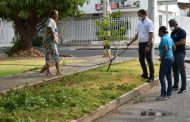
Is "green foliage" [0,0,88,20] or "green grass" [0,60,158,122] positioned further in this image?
"green foliage" [0,0,88,20]

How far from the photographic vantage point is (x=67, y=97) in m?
9.70

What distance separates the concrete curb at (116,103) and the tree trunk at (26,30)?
1261cm

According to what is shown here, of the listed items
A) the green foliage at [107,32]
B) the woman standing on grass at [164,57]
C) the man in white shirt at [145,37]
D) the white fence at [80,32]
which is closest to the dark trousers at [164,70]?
the woman standing on grass at [164,57]

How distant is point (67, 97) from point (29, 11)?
14.3 meters

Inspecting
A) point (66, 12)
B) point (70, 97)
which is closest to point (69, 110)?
point (70, 97)

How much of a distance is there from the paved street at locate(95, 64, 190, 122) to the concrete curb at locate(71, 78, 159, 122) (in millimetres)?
103

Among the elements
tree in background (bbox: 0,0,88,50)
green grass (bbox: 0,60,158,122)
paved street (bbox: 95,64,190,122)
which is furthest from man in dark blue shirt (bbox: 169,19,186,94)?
tree in background (bbox: 0,0,88,50)

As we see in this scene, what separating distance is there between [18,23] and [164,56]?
15.0m

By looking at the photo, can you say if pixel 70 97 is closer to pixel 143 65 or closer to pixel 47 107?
pixel 47 107

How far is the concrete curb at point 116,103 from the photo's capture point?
28.6ft

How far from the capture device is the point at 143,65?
13250 millimetres

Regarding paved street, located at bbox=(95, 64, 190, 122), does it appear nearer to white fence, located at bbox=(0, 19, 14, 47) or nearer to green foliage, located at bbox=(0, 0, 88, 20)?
green foliage, located at bbox=(0, 0, 88, 20)

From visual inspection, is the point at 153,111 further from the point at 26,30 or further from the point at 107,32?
the point at 26,30

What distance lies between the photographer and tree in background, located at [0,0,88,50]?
894 inches
